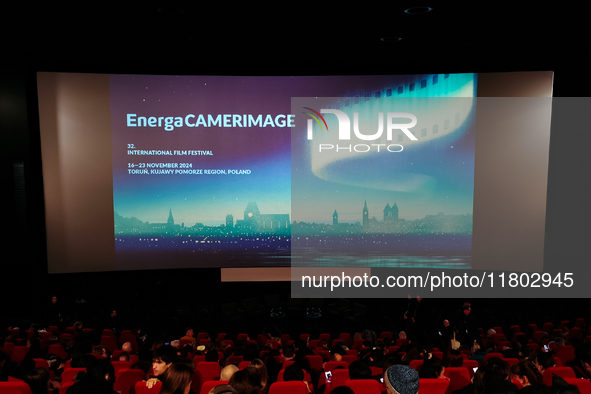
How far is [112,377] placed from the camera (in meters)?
3.30

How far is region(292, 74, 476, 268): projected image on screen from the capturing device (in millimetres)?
9258

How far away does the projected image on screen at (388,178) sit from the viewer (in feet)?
30.4

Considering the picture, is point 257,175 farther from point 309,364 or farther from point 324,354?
point 309,364

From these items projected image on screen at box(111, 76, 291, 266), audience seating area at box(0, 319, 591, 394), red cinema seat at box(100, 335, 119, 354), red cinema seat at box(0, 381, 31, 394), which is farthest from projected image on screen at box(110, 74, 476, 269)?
red cinema seat at box(0, 381, 31, 394)

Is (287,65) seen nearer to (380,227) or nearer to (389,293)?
(380,227)

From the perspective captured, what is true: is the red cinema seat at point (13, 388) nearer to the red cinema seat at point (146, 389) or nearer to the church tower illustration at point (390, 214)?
the red cinema seat at point (146, 389)

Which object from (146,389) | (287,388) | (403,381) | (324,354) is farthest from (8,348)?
(403,381)

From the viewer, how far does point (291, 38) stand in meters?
7.86

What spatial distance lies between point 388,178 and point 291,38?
3845 millimetres

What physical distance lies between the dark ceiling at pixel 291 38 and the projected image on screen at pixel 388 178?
0.84 meters

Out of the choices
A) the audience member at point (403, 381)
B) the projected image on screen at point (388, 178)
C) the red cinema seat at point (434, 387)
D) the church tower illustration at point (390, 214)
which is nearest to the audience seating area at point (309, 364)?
the red cinema seat at point (434, 387)

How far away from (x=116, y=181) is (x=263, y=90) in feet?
13.1

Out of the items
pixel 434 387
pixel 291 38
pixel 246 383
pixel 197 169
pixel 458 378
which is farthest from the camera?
pixel 197 169

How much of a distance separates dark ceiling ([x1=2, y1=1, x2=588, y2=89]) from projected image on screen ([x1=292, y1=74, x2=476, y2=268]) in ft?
2.75
